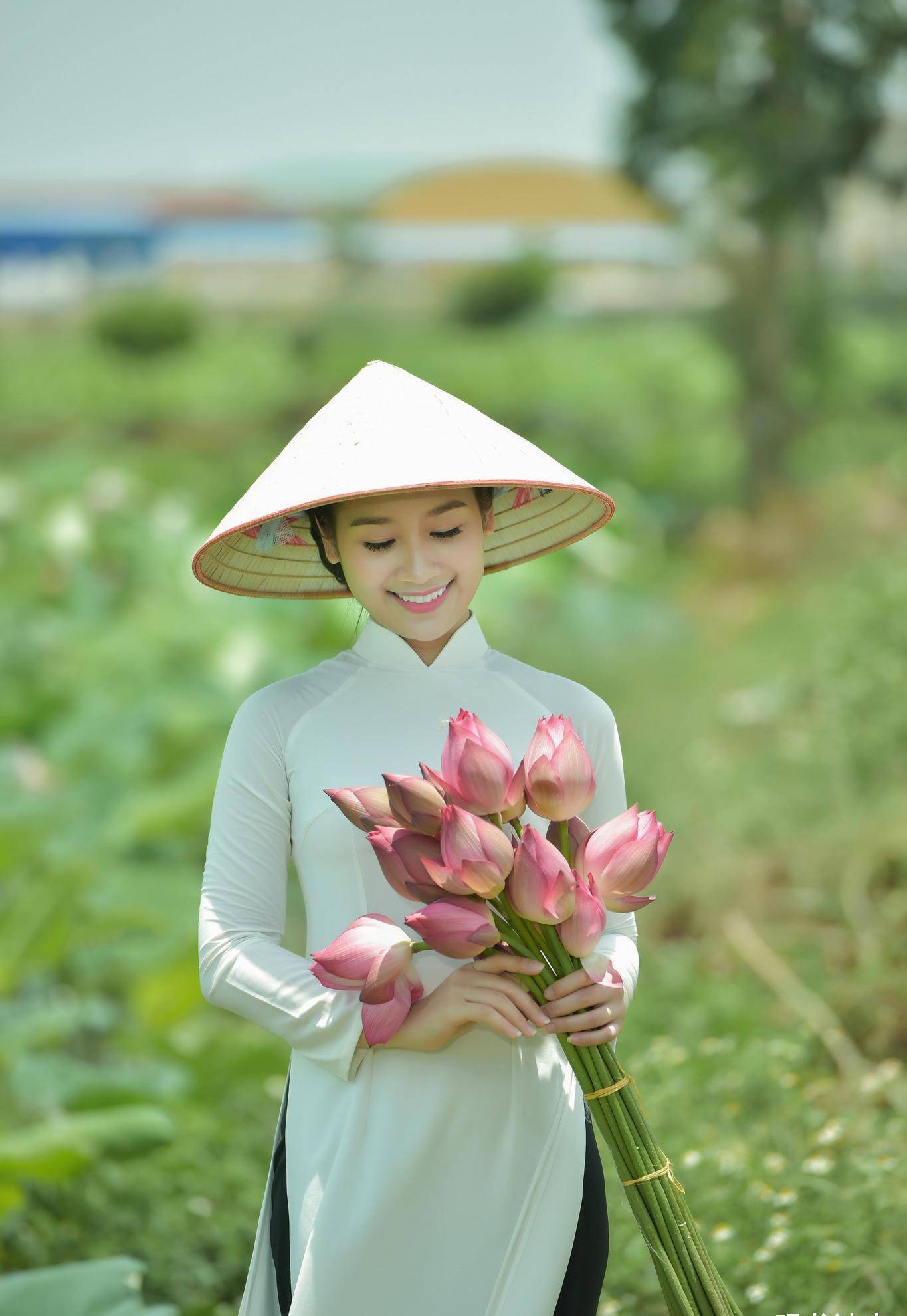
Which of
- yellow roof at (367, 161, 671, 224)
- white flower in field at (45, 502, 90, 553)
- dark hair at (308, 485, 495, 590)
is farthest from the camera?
yellow roof at (367, 161, 671, 224)

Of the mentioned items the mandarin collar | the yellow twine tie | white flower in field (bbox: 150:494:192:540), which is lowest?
the yellow twine tie

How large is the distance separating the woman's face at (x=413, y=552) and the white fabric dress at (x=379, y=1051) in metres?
0.03

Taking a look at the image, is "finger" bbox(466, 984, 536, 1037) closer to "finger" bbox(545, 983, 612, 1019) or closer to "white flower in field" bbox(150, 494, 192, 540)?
"finger" bbox(545, 983, 612, 1019)

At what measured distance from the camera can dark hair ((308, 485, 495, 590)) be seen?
103cm

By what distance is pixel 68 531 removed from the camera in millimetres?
4395

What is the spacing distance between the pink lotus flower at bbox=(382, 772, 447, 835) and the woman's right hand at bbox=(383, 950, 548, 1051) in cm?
11

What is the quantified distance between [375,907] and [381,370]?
16.2 inches

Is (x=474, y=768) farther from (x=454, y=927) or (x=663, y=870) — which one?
(x=663, y=870)

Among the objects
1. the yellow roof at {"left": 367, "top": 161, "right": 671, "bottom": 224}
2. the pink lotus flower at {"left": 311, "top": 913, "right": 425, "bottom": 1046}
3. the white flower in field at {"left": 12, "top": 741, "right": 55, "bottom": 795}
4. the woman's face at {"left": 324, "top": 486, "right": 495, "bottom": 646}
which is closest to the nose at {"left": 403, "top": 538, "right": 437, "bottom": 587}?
the woman's face at {"left": 324, "top": 486, "right": 495, "bottom": 646}

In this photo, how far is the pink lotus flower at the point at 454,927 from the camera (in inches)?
31.9

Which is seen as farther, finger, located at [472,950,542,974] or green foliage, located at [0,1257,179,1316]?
green foliage, located at [0,1257,179,1316]

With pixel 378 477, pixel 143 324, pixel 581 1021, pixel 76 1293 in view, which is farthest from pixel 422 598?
pixel 143 324

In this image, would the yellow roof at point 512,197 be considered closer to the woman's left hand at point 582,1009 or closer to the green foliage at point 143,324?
the green foliage at point 143,324

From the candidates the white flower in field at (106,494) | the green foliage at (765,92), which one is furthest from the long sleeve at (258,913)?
the green foliage at (765,92)
